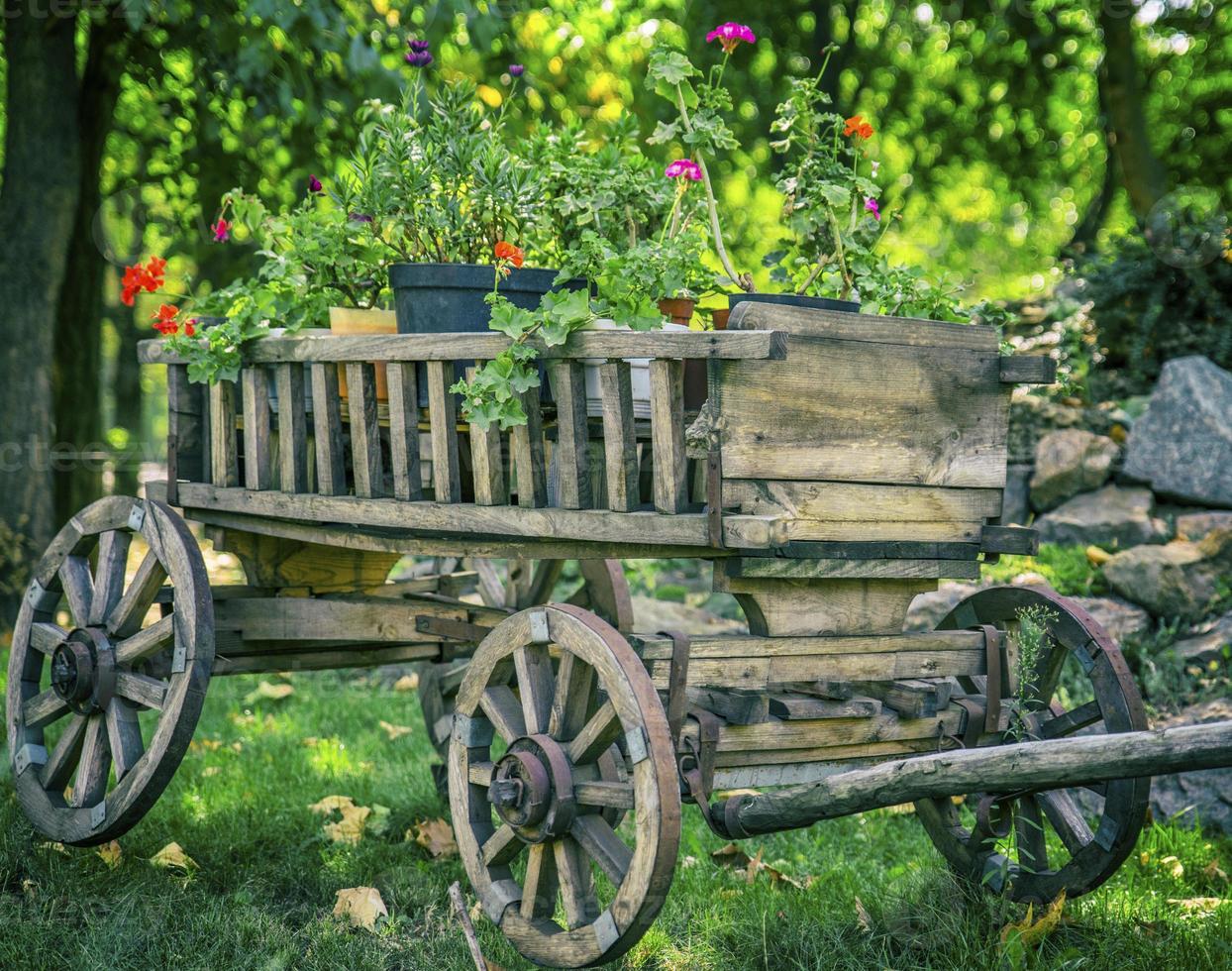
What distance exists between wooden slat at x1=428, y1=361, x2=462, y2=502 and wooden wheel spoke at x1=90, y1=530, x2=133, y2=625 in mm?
1197

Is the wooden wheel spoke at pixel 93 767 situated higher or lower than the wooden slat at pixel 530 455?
lower

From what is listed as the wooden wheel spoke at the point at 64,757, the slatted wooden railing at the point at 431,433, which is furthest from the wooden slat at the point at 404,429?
the wooden wheel spoke at the point at 64,757

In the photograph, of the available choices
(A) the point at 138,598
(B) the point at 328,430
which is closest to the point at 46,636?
(A) the point at 138,598

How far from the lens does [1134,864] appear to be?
3.76 m

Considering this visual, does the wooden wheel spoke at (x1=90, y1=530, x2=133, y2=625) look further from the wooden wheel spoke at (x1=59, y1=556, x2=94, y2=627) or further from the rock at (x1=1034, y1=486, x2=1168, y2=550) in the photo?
the rock at (x1=1034, y1=486, x2=1168, y2=550)

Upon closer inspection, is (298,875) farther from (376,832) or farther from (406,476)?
(406,476)

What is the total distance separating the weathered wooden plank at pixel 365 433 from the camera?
3240mm

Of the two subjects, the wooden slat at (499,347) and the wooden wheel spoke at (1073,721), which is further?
the wooden wheel spoke at (1073,721)

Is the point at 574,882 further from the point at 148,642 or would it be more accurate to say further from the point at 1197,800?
the point at 1197,800

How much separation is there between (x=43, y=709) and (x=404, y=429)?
160 cm

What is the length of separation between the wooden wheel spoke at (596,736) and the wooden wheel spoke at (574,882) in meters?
0.18

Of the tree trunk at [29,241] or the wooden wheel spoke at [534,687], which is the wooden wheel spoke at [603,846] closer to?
the wooden wheel spoke at [534,687]

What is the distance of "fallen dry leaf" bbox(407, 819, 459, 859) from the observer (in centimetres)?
404

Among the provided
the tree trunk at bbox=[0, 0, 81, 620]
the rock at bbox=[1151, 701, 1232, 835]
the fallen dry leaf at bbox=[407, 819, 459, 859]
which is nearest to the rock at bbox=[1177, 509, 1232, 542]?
the rock at bbox=[1151, 701, 1232, 835]
